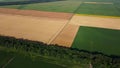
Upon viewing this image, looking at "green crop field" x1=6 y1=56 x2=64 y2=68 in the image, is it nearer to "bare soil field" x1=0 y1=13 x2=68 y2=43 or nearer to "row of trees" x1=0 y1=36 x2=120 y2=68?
"row of trees" x1=0 y1=36 x2=120 y2=68

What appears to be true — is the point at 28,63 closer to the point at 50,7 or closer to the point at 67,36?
the point at 67,36

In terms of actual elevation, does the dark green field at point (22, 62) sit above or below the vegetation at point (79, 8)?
above

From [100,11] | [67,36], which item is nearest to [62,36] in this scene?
[67,36]

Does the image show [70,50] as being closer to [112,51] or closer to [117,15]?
[112,51]

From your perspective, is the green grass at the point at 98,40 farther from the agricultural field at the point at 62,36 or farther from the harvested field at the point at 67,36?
the harvested field at the point at 67,36

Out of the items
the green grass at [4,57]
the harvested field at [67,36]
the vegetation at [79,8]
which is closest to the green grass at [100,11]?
the vegetation at [79,8]

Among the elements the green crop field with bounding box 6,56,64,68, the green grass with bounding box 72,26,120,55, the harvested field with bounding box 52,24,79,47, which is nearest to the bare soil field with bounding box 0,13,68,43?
the harvested field with bounding box 52,24,79,47

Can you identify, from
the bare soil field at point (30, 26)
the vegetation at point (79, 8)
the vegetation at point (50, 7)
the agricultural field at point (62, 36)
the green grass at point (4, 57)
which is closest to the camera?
the green grass at point (4, 57)
